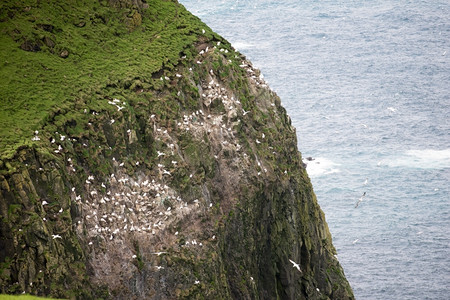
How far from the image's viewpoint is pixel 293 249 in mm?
24234

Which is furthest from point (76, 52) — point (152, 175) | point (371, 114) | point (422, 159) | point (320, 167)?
point (371, 114)

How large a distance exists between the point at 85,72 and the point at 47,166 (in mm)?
5226

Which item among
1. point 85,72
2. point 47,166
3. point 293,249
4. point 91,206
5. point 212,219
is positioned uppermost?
point 85,72

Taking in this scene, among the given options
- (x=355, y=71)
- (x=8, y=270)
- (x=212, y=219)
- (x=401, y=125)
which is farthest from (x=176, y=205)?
(x=355, y=71)

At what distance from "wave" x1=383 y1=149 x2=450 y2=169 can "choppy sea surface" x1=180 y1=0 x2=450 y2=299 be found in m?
0.09

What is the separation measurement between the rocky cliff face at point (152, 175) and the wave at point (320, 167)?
2599cm

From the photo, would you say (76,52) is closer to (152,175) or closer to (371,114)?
(152,175)

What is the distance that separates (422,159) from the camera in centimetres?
5456

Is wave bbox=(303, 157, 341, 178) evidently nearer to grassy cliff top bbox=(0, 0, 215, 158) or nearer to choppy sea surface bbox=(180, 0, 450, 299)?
choppy sea surface bbox=(180, 0, 450, 299)

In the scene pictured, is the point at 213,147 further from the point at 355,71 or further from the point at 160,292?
the point at 355,71

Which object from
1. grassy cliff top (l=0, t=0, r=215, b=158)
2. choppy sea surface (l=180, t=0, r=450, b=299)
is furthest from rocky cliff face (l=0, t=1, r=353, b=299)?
choppy sea surface (l=180, t=0, r=450, b=299)

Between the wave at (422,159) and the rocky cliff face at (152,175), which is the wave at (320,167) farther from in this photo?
the rocky cliff face at (152,175)

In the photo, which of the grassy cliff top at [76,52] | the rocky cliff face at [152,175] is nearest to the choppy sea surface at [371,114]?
the rocky cliff face at [152,175]

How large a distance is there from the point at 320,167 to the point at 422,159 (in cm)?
899
